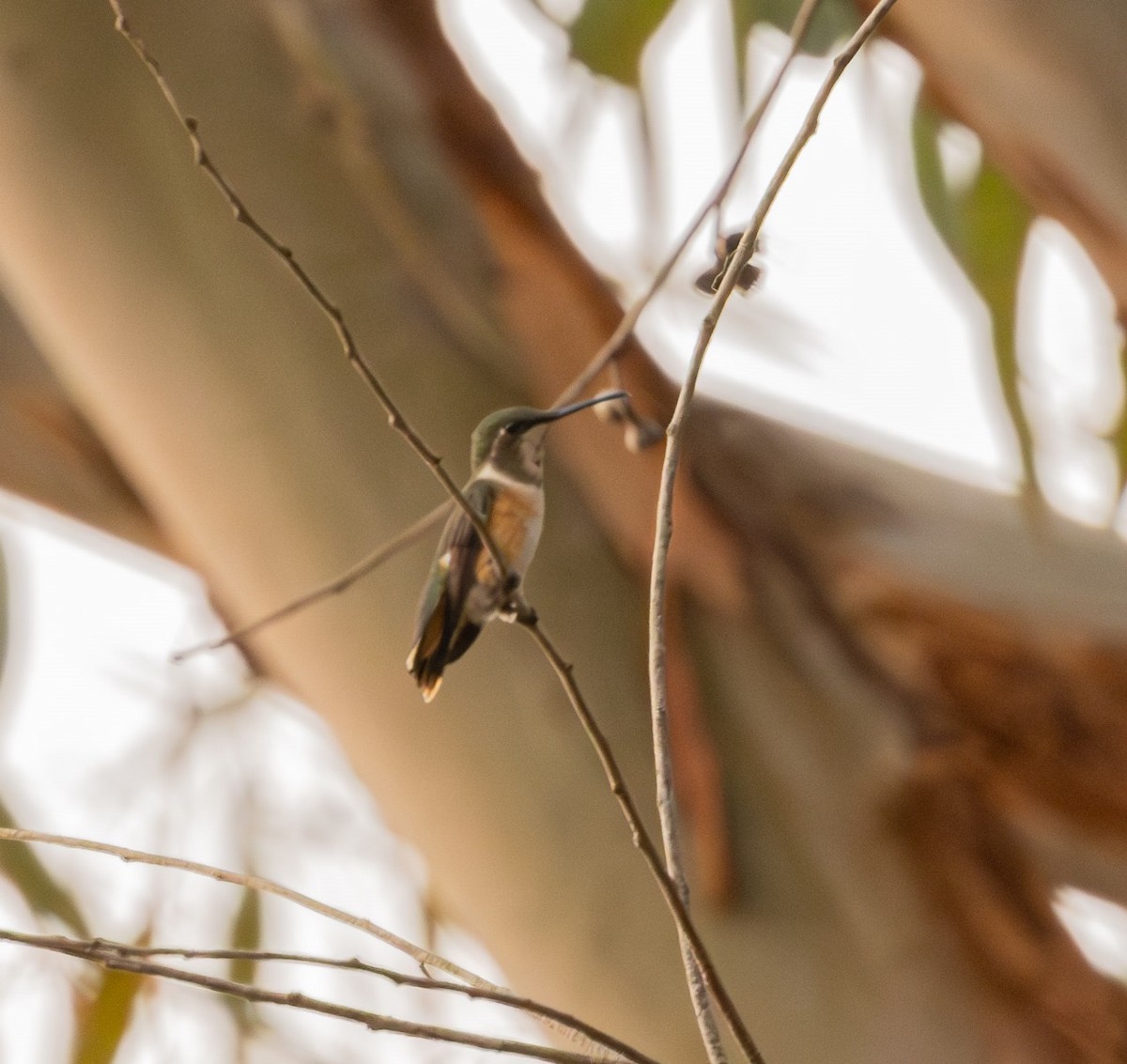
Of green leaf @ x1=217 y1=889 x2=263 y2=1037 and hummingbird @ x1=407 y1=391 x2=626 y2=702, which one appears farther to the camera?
green leaf @ x1=217 y1=889 x2=263 y2=1037

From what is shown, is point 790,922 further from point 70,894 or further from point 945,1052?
point 70,894

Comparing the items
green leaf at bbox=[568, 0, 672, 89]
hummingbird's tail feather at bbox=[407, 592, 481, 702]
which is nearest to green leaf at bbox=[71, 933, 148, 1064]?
hummingbird's tail feather at bbox=[407, 592, 481, 702]

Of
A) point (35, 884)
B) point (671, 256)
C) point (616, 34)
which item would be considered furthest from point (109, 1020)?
point (616, 34)

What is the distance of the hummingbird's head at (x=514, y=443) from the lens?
1308 mm

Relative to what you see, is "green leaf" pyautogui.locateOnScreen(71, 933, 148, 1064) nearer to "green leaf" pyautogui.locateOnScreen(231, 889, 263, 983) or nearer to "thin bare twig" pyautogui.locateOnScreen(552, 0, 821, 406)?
"green leaf" pyautogui.locateOnScreen(231, 889, 263, 983)

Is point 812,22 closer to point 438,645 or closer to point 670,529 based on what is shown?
point 438,645

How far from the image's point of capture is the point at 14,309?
5.85 feet

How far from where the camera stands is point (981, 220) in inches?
81.0

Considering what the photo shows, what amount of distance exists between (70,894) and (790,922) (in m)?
1.11

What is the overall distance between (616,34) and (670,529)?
121 cm

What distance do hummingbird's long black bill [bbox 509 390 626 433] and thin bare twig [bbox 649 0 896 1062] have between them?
0.80 ft

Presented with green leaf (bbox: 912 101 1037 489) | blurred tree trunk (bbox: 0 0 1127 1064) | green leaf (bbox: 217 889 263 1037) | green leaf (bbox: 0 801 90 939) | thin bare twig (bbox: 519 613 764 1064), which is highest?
thin bare twig (bbox: 519 613 764 1064)

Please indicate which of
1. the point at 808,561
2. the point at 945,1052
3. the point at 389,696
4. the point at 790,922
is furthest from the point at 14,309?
the point at 945,1052

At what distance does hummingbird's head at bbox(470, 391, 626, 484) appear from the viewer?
1308mm
